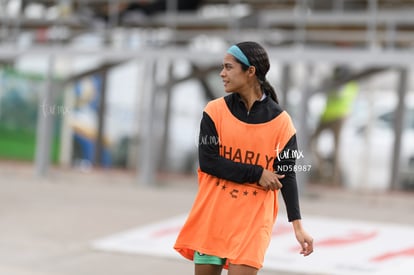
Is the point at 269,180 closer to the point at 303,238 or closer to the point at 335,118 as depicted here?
the point at 303,238

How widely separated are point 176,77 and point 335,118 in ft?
11.1

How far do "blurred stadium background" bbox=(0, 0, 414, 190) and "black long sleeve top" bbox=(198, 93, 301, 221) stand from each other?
879 cm

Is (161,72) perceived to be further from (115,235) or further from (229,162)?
(229,162)

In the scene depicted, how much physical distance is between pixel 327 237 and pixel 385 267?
65.7 inches

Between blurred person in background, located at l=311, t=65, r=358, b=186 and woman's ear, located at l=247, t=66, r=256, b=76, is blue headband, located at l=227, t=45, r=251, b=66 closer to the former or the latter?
woman's ear, located at l=247, t=66, r=256, b=76

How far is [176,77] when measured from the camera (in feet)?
52.7

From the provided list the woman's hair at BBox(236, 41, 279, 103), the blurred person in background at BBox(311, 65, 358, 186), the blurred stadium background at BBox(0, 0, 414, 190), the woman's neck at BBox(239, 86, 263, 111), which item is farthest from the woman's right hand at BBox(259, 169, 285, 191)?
the blurred person in background at BBox(311, 65, 358, 186)

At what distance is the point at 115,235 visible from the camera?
9250 mm

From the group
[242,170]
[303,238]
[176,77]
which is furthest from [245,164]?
[176,77]

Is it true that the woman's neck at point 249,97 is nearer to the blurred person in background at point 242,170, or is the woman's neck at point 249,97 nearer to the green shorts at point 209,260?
the blurred person in background at point 242,170

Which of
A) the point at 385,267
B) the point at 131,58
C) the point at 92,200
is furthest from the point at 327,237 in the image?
the point at 131,58

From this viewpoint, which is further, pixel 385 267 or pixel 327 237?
pixel 327 237

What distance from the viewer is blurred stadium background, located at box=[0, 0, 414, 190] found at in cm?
1365

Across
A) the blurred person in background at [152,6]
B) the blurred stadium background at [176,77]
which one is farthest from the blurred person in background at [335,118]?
the blurred person in background at [152,6]
